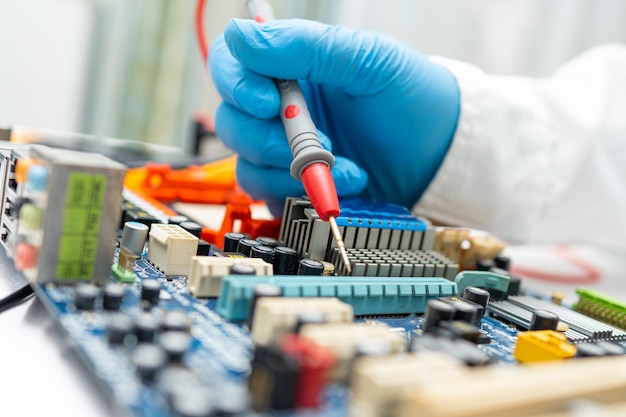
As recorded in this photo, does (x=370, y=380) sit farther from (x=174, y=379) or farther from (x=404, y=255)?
(x=404, y=255)

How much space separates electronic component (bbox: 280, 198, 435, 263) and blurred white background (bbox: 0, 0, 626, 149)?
180 centimetres

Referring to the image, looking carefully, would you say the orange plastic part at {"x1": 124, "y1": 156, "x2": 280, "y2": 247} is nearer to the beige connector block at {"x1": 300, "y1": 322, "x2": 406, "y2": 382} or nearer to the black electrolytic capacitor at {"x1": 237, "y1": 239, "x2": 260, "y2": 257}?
the black electrolytic capacitor at {"x1": 237, "y1": 239, "x2": 260, "y2": 257}

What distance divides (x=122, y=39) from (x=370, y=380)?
2.84 m

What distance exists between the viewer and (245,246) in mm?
802

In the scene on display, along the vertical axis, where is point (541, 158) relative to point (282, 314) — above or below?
above

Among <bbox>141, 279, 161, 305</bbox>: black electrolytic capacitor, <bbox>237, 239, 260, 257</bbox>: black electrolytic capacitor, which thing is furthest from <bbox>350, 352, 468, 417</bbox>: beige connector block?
<bbox>237, 239, 260, 257</bbox>: black electrolytic capacitor

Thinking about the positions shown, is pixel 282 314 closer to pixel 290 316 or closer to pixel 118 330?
pixel 290 316

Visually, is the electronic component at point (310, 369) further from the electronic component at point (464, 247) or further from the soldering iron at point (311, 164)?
the electronic component at point (464, 247)

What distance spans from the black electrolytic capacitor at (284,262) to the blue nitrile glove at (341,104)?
0.27 metres

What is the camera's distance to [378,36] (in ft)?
3.63

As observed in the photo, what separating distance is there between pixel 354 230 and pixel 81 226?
0.38 meters

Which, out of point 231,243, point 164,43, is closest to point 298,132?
point 231,243

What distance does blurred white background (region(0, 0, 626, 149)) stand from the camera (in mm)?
2463

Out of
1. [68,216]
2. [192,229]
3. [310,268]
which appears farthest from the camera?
[192,229]
